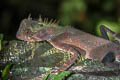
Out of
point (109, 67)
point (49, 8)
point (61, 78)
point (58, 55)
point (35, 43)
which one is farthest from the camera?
point (49, 8)

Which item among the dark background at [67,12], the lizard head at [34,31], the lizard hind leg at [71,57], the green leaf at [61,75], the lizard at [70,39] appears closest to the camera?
the green leaf at [61,75]

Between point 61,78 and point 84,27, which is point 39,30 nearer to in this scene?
point 61,78

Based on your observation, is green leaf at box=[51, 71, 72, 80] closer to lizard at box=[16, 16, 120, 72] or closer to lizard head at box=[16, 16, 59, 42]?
lizard at box=[16, 16, 120, 72]

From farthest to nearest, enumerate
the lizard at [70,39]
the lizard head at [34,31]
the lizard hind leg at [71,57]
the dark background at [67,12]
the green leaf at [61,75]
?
the dark background at [67,12]
the lizard head at [34,31]
the lizard at [70,39]
the lizard hind leg at [71,57]
the green leaf at [61,75]

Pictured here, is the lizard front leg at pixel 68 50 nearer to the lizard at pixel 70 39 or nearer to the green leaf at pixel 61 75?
the lizard at pixel 70 39

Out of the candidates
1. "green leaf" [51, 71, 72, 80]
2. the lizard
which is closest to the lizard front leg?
the lizard

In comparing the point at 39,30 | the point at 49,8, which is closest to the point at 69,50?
the point at 39,30

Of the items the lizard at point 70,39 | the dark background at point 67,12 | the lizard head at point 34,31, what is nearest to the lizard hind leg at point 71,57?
the lizard at point 70,39

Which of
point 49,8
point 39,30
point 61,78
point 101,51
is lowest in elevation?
point 61,78

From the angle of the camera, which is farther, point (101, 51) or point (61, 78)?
point (101, 51)
